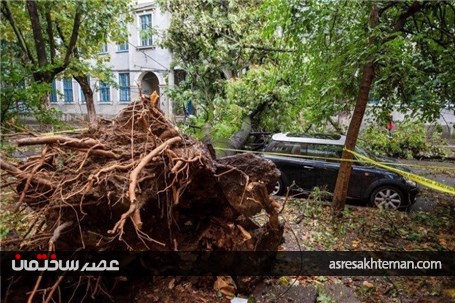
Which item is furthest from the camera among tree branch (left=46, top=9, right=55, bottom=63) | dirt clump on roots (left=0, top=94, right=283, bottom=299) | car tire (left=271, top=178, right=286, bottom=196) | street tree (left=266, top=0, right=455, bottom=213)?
tree branch (left=46, top=9, right=55, bottom=63)

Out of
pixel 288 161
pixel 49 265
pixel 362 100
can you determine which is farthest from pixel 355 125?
pixel 49 265

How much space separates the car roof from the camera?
6918mm

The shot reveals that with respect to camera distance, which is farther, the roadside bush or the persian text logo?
the roadside bush

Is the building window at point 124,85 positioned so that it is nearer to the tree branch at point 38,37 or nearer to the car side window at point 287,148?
the tree branch at point 38,37

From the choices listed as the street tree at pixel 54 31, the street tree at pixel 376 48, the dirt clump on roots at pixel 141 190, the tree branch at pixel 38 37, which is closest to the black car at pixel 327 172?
the street tree at pixel 376 48

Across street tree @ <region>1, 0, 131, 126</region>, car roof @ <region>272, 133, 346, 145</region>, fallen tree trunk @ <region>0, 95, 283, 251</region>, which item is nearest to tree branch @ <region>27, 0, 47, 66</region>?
street tree @ <region>1, 0, 131, 126</region>

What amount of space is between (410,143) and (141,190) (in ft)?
39.4

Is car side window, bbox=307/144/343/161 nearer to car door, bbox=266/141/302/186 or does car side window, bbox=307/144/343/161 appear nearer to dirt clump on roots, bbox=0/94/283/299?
car door, bbox=266/141/302/186

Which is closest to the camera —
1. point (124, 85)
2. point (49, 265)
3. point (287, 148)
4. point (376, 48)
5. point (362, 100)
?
point (49, 265)

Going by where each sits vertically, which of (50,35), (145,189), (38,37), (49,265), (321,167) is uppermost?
(50,35)

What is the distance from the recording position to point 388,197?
6.52m

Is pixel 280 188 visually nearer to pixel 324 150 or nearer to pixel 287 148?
pixel 287 148

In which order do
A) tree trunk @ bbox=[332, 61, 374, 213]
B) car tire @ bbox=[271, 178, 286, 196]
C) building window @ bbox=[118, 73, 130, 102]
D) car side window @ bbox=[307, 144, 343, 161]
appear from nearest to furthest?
tree trunk @ bbox=[332, 61, 374, 213], car side window @ bbox=[307, 144, 343, 161], car tire @ bbox=[271, 178, 286, 196], building window @ bbox=[118, 73, 130, 102]

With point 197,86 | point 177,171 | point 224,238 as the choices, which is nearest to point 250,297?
point 224,238
